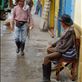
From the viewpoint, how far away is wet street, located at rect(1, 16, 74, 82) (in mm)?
8134

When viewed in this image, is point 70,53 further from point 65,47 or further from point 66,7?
point 66,7

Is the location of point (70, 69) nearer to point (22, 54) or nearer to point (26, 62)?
point (26, 62)

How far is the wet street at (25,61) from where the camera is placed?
26.7 ft

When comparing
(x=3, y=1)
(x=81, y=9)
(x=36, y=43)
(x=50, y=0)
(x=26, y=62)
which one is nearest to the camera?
(x=81, y=9)

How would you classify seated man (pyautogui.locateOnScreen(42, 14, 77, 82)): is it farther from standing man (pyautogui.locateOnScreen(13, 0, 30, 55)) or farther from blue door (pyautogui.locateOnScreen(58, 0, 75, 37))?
blue door (pyautogui.locateOnScreen(58, 0, 75, 37))

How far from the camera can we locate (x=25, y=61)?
9.84m

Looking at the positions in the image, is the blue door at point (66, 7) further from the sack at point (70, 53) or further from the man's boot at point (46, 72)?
the man's boot at point (46, 72)

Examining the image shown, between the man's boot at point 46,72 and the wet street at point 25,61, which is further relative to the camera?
the wet street at point 25,61

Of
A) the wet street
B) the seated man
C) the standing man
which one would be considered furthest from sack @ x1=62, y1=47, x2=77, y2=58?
the standing man

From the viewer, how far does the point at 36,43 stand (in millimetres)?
13109

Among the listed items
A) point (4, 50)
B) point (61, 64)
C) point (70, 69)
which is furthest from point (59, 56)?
point (4, 50)

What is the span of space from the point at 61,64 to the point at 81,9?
2121 millimetres

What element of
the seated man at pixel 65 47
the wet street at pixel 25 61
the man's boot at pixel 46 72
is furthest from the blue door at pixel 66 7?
the man's boot at pixel 46 72

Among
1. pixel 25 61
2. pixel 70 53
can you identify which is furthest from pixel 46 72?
pixel 25 61
